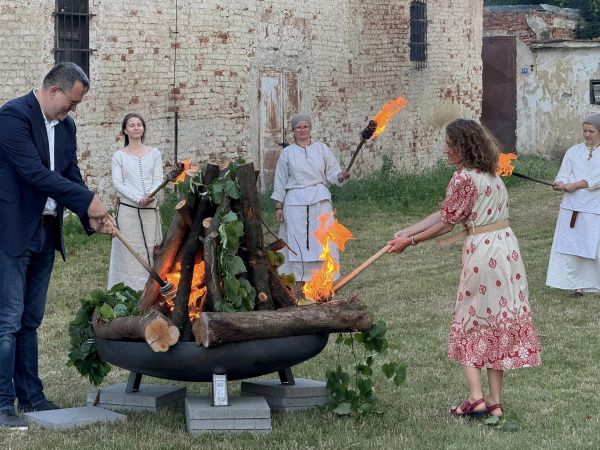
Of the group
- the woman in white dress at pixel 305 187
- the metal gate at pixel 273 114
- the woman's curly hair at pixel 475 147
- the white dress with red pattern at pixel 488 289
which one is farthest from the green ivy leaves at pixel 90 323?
the metal gate at pixel 273 114

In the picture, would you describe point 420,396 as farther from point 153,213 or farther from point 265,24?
point 265,24

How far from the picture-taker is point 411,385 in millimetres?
6613

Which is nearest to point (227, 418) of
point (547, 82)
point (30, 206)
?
point (30, 206)

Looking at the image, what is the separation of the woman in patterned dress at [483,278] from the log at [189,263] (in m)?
1.20

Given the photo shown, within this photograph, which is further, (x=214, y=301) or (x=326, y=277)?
(x=326, y=277)

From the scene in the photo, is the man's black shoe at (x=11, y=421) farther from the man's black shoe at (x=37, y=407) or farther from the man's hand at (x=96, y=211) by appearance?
the man's hand at (x=96, y=211)

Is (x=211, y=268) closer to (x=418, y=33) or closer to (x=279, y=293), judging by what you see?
(x=279, y=293)

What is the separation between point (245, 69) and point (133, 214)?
794 cm

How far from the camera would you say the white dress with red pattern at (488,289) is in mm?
5656

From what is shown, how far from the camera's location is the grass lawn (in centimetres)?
522

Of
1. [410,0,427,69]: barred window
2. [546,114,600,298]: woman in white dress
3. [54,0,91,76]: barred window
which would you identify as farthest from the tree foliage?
[546,114,600,298]: woman in white dress

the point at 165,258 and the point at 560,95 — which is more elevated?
the point at 560,95

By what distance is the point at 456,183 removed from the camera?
226 inches

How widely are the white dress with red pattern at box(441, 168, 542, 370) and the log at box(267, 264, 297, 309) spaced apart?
1.05m
